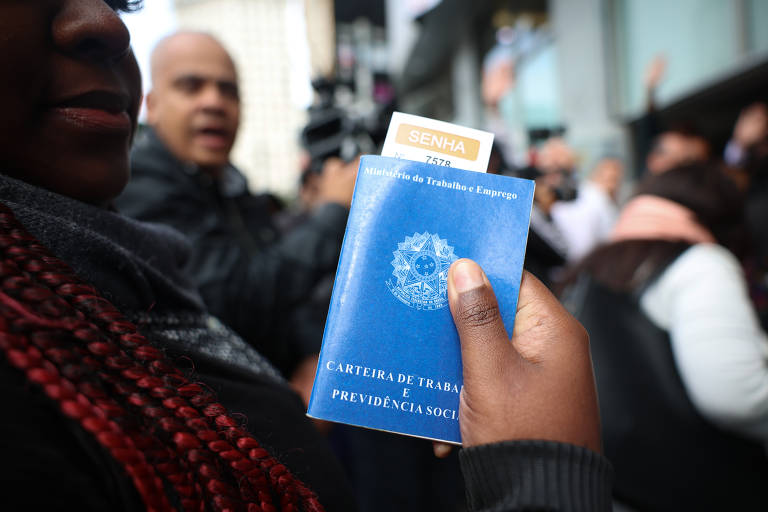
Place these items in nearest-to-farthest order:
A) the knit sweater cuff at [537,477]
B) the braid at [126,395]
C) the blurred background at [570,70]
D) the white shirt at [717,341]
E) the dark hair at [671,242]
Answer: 1. the braid at [126,395]
2. the knit sweater cuff at [537,477]
3. the white shirt at [717,341]
4. the dark hair at [671,242]
5. the blurred background at [570,70]

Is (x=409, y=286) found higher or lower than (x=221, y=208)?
lower

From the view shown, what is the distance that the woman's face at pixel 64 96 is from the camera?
0.58 m

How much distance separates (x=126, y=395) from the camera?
1.64 feet

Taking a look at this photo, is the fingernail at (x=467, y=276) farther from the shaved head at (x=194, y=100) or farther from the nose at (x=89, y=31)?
the shaved head at (x=194, y=100)

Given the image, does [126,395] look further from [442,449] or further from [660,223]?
[660,223]

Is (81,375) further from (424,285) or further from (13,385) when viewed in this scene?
(424,285)

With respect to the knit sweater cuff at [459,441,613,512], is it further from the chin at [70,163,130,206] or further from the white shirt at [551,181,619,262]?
the white shirt at [551,181,619,262]

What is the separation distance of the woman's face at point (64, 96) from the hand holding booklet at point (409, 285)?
1.28 ft

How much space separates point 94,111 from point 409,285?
0.52 meters

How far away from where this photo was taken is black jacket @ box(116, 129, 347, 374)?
1527mm

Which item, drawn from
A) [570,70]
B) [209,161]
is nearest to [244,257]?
[209,161]

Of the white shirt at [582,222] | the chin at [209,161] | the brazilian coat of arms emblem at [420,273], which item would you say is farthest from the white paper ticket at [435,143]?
the white shirt at [582,222]

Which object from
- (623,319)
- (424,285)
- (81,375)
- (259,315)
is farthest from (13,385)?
(623,319)

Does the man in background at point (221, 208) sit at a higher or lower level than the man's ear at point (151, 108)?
lower
